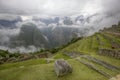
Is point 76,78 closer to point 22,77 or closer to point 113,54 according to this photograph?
point 22,77

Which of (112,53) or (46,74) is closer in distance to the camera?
(46,74)

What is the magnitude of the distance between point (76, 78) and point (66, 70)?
242cm

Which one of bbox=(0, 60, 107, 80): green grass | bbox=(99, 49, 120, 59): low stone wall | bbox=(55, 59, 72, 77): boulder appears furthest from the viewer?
bbox=(99, 49, 120, 59): low stone wall

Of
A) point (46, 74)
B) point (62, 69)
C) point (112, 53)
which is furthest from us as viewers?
point (112, 53)

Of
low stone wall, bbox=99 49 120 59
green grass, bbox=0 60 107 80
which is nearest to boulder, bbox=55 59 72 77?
green grass, bbox=0 60 107 80

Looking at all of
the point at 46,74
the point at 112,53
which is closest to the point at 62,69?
the point at 46,74

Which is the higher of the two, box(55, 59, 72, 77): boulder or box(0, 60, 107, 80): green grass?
box(55, 59, 72, 77): boulder

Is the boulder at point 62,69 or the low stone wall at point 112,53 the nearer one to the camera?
the boulder at point 62,69

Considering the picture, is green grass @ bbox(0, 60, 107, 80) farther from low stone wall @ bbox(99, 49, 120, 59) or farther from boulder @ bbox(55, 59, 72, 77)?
low stone wall @ bbox(99, 49, 120, 59)

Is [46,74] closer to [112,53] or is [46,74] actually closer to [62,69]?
[62,69]

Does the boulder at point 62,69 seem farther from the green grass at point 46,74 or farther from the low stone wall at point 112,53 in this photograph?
the low stone wall at point 112,53

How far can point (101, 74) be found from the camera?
2572cm

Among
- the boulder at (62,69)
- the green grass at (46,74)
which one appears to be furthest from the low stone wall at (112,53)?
the boulder at (62,69)

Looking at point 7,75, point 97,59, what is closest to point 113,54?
point 97,59
